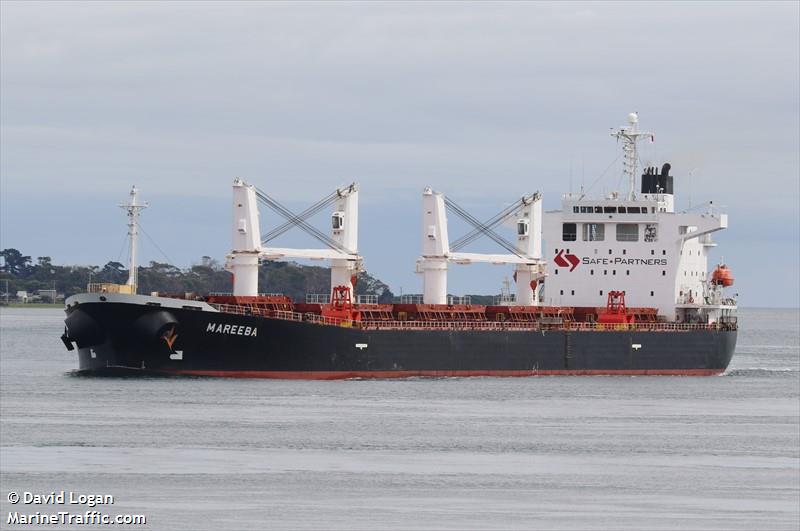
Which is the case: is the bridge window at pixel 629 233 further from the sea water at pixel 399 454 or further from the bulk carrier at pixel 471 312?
the sea water at pixel 399 454

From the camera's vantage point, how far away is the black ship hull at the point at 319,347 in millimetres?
53719

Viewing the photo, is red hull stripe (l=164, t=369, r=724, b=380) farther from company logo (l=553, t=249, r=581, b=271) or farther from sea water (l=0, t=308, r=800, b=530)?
company logo (l=553, t=249, r=581, b=271)

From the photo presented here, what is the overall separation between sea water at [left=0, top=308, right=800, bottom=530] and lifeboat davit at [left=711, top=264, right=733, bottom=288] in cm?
1400

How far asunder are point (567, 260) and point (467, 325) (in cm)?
829

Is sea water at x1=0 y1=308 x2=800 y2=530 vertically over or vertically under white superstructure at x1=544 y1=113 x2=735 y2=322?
under

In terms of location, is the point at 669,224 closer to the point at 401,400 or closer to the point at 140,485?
the point at 401,400

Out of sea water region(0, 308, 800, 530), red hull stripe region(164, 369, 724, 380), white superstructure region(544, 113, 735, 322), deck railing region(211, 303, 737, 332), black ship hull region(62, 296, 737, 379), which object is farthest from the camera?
white superstructure region(544, 113, 735, 322)

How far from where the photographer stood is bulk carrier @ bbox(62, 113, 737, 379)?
178 feet

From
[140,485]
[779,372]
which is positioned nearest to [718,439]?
[140,485]

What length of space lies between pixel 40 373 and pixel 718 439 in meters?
29.5

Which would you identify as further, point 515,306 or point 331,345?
point 515,306

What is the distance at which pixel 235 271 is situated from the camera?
59281mm

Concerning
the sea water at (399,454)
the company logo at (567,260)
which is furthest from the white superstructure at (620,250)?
the sea water at (399,454)

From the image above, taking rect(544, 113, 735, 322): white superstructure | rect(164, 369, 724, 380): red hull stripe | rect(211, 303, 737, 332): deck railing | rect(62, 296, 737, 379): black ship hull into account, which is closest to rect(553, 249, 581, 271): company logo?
rect(544, 113, 735, 322): white superstructure
